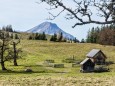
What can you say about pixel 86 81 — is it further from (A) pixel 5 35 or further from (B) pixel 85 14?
(A) pixel 5 35

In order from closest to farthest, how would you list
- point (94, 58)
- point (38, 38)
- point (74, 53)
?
point (94, 58) < point (74, 53) < point (38, 38)

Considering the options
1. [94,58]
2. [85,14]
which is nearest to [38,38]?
[94,58]

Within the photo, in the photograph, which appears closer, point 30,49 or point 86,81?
point 86,81

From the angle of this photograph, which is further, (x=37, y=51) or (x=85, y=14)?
(x=37, y=51)

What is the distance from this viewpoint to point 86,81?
2469 cm

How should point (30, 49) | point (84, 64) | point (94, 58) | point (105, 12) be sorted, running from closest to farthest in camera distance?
point (105, 12) < point (84, 64) < point (94, 58) < point (30, 49)

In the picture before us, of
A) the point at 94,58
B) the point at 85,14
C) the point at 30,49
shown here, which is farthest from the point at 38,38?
the point at 85,14

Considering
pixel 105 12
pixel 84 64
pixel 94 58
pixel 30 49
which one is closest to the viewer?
pixel 105 12

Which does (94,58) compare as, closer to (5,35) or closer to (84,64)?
(84,64)

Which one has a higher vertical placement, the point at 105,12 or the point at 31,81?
the point at 105,12

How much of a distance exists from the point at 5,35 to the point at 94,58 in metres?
29.2

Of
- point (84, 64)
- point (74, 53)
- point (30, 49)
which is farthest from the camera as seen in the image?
point (30, 49)

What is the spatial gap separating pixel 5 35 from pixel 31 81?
5317 centimetres

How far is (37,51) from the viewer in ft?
405
